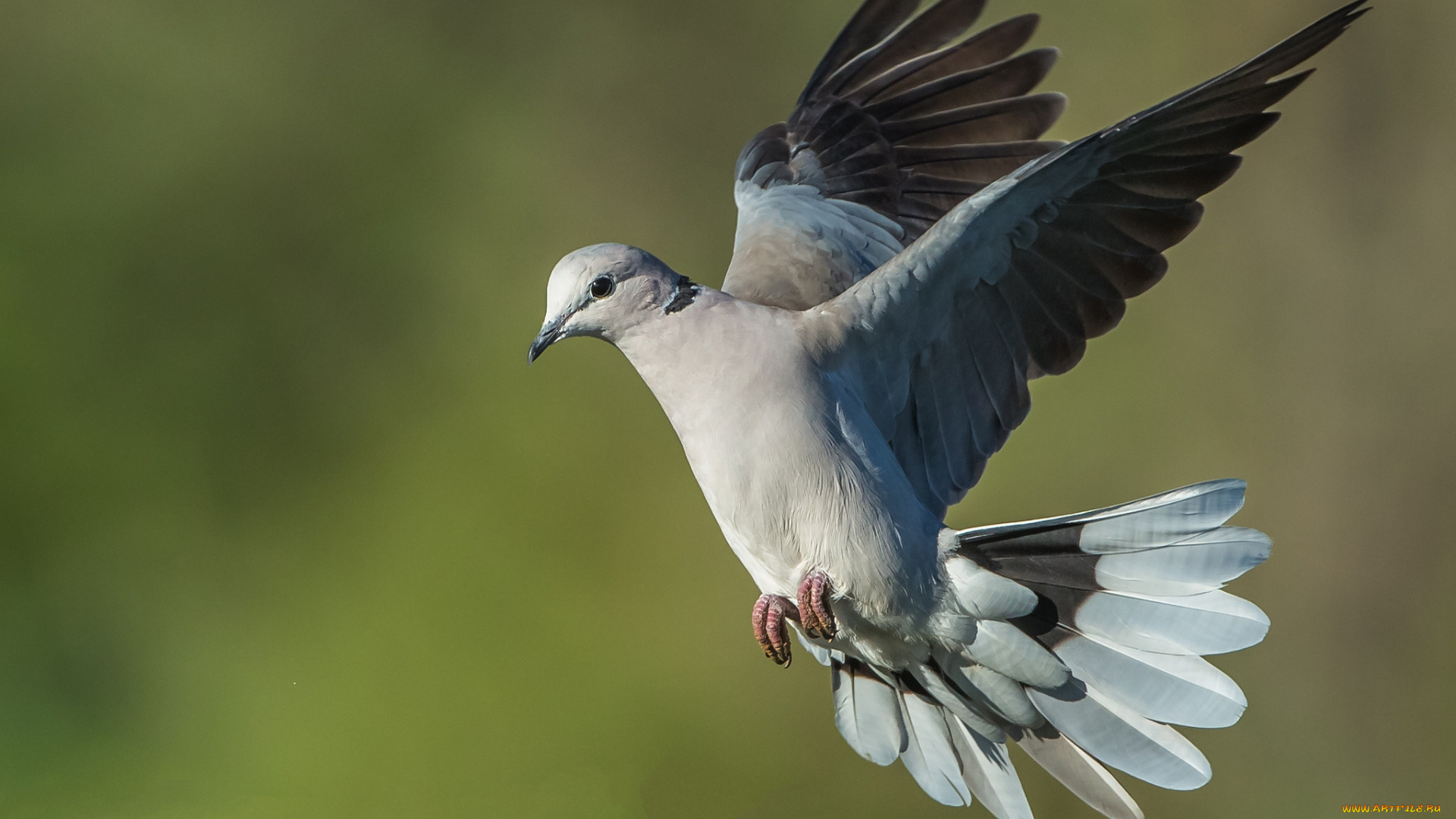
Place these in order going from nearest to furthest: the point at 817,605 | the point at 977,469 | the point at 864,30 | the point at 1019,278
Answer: the point at 817,605 → the point at 1019,278 → the point at 977,469 → the point at 864,30

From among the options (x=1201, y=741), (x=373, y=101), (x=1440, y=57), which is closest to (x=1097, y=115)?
(x=1440, y=57)

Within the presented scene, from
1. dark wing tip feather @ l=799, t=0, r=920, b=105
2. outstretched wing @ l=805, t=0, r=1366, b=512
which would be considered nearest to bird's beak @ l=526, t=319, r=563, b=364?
outstretched wing @ l=805, t=0, r=1366, b=512

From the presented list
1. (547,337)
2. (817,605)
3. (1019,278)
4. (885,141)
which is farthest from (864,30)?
(817,605)

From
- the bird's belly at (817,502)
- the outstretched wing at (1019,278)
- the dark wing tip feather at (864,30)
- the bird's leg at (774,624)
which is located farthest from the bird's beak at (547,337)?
the dark wing tip feather at (864,30)

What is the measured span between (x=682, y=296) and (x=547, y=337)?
224 millimetres

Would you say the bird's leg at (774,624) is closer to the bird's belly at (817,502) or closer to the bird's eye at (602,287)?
the bird's belly at (817,502)

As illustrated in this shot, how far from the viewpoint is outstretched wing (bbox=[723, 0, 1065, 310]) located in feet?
7.85

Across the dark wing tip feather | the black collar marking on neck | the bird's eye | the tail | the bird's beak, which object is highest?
the dark wing tip feather

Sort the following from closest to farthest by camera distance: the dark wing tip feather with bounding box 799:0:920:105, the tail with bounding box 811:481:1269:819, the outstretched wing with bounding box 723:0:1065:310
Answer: the tail with bounding box 811:481:1269:819 < the outstretched wing with bounding box 723:0:1065:310 < the dark wing tip feather with bounding box 799:0:920:105

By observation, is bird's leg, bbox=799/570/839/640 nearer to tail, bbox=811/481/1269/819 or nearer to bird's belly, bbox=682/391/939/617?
bird's belly, bbox=682/391/939/617

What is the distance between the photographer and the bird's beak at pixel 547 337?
69.7 inches

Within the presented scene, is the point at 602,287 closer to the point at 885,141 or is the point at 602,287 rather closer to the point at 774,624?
the point at 774,624

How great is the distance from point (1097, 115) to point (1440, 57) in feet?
4.06

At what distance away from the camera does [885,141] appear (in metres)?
2.61
